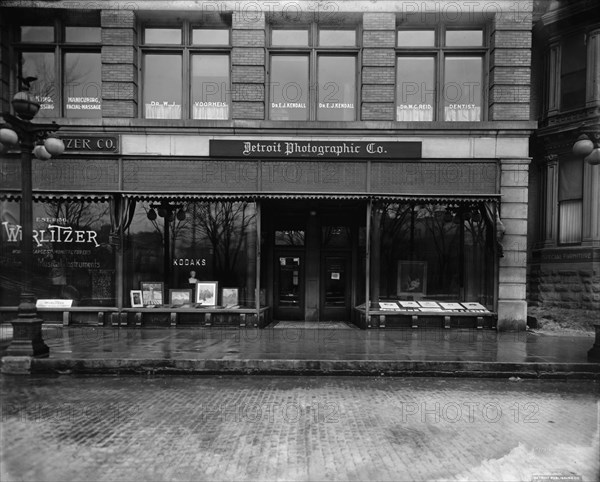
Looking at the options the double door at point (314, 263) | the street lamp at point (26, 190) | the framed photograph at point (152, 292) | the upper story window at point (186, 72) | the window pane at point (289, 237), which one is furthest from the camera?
the window pane at point (289, 237)

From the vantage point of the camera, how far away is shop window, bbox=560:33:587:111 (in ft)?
42.2

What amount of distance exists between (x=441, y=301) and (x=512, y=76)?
700 cm

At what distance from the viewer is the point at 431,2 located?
12.2m

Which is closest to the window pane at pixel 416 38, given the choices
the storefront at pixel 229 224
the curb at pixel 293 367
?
the storefront at pixel 229 224

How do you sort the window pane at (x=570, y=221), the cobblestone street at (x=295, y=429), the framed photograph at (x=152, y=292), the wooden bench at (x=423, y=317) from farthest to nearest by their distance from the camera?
the window pane at (x=570, y=221) → the framed photograph at (x=152, y=292) → the wooden bench at (x=423, y=317) → the cobblestone street at (x=295, y=429)

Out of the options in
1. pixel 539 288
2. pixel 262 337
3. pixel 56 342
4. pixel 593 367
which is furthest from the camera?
pixel 539 288

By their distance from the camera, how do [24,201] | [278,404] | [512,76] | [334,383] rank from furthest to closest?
[512,76]
[24,201]
[334,383]
[278,404]

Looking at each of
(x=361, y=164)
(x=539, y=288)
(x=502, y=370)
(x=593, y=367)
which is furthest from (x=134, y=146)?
(x=539, y=288)

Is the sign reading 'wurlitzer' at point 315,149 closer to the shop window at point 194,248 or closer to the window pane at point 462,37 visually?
the shop window at point 194,248

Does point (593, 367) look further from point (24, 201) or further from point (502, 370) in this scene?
point (24, 201)

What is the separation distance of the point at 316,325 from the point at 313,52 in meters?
A: 8.48

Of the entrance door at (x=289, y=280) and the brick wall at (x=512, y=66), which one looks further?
the entrance door at (x=289, y=280)

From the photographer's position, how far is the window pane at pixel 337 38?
41.2ft

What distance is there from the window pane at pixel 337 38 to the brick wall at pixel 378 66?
20.6 inches
